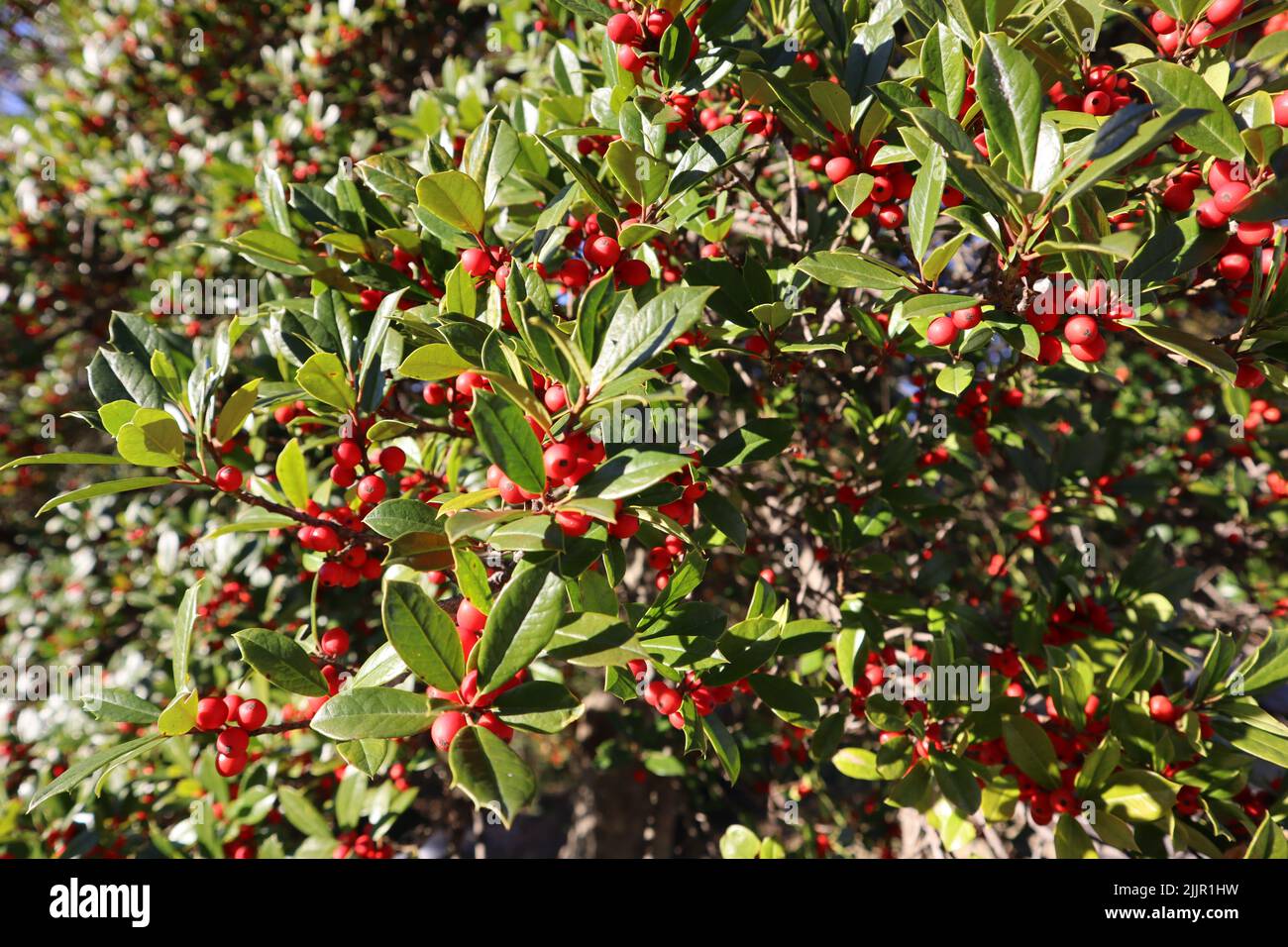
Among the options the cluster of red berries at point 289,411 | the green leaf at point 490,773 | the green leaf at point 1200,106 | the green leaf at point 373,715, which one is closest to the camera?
the green leaf at point 490,773

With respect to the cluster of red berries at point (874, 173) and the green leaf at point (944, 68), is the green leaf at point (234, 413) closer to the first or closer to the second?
the cluster of red berries at point (874, 173)

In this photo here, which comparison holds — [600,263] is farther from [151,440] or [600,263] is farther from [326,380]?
[151,440]

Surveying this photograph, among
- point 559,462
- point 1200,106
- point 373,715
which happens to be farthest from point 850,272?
point 373,715

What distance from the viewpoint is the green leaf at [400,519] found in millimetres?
1005

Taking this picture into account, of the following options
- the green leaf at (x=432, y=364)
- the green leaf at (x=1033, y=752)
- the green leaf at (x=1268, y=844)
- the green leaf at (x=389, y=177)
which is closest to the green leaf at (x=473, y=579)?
the green leaf at (x=432, y=364)

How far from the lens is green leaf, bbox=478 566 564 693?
875mm

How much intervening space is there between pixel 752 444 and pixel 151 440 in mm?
1007

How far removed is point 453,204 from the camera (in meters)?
1.16

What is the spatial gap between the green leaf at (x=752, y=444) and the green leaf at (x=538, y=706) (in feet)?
1.69

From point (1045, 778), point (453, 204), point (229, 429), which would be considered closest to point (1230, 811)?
point (1045, 778)

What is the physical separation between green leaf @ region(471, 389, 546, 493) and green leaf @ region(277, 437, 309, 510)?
1.95 ft

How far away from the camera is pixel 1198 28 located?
1.21 m

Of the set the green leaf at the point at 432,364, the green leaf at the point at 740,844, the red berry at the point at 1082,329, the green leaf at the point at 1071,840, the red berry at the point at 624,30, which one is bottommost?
the green leaf at the point at 740,844

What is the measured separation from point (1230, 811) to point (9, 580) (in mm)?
5485
